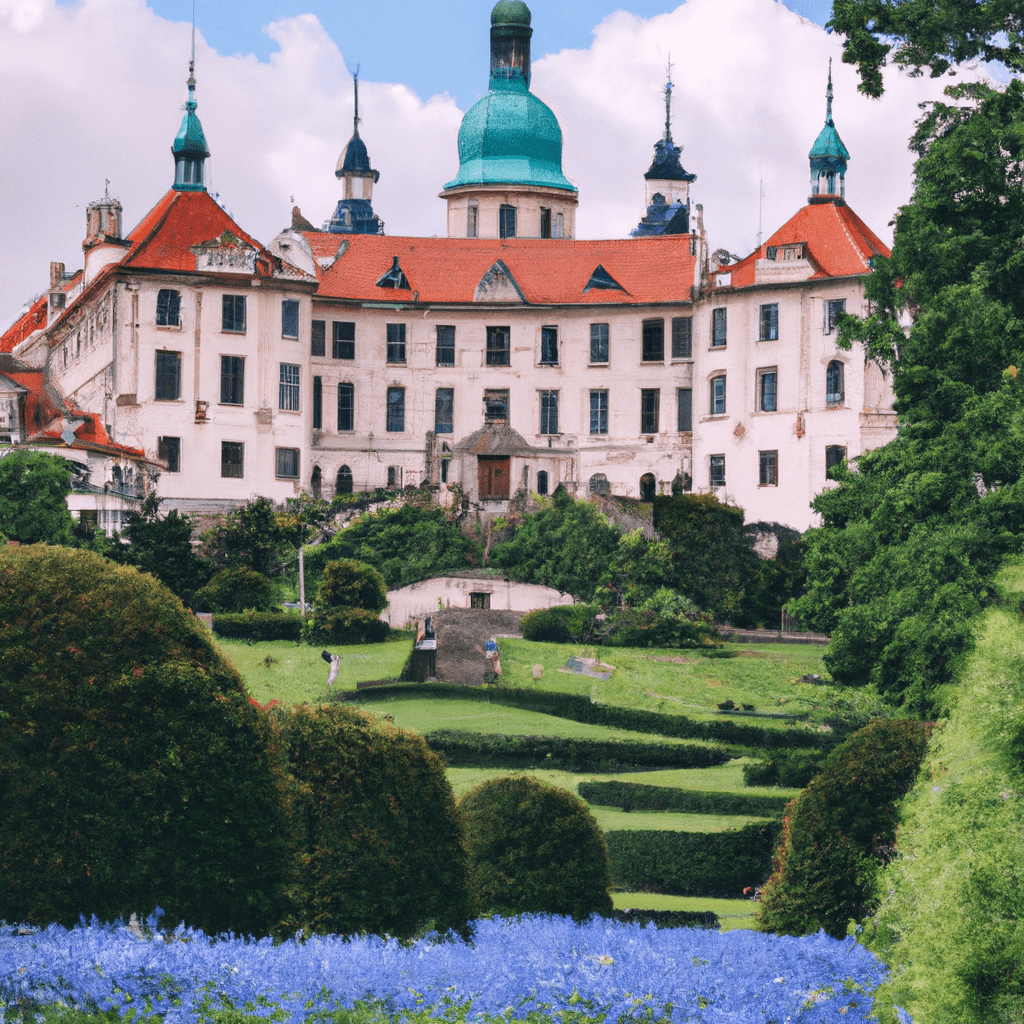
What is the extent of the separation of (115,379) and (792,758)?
35426 mm

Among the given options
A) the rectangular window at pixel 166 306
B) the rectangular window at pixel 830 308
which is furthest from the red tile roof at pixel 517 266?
the rectangular window at pixel 166 306

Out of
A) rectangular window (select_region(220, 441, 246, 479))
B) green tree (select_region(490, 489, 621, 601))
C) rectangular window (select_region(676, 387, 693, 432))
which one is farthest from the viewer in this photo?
rectangular window (select_region(676, 387, 693, 432))

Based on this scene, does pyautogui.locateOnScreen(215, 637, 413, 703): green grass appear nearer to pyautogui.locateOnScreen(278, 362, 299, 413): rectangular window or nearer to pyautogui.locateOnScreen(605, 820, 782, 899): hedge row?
pyautogui.locateOnScreen(605, 820, 782, 899): hedge row

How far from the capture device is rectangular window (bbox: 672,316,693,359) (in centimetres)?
6806

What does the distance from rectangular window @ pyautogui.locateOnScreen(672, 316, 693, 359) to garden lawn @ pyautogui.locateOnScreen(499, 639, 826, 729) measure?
19791 mm

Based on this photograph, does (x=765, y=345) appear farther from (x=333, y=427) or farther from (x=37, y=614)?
(x=37, y=614)

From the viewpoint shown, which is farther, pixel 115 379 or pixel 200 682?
pixel 115 379

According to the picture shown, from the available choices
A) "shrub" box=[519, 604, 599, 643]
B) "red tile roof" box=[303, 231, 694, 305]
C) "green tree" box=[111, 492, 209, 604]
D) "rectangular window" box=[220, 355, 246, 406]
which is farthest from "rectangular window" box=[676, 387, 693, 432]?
"green tree" box=[111, 492, 209, 604]

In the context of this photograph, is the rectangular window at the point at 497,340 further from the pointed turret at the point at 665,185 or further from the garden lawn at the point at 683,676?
the pointed turret at the point at 665,185

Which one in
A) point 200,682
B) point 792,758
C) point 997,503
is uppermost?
point 997,503

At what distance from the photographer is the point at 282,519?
57.2 meters

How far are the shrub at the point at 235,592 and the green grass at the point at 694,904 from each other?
25.3 metres

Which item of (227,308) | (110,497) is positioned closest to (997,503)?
(110,497)

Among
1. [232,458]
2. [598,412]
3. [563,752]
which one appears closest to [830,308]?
[598,412]
